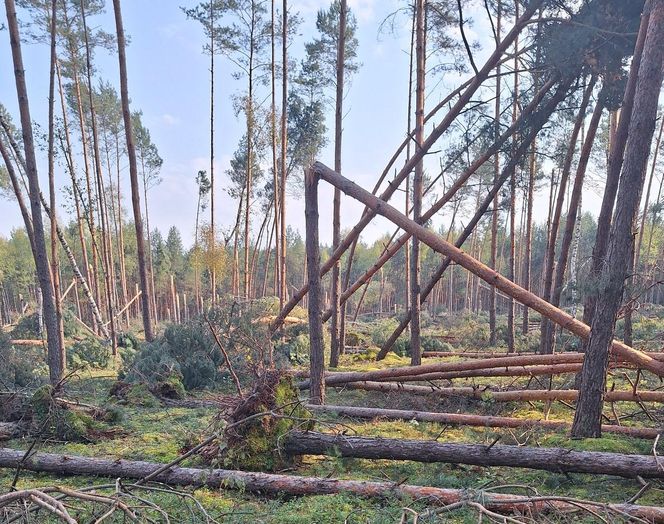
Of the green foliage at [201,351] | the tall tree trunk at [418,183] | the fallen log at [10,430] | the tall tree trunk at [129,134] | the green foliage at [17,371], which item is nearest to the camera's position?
the fallen log at [10,430]

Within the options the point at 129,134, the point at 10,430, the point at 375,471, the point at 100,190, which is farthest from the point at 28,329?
the point at 375,471

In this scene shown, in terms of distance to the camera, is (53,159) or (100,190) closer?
(53,159)

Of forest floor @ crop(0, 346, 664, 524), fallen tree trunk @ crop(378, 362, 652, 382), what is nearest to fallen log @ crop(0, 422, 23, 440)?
forest floor @ crop(0, 346, 664, 524)

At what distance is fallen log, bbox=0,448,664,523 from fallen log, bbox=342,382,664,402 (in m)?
2.94

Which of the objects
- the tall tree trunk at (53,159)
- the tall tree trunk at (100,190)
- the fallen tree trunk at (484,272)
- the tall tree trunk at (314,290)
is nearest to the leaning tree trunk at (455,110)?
the fallen tree trunk at (484,272)

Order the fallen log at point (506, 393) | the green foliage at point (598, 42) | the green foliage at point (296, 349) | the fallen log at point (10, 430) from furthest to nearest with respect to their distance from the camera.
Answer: the green foliage at point (296, 349)
the green foliage at point (598, 42)
the fallen log at point (506, 393)
the fallen log at point (10, 430)

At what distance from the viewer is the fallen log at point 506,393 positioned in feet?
17.7

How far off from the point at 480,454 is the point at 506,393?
2694 millimetres

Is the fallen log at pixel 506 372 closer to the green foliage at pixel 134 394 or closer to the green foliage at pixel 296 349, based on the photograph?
the green foliage at pixel 296 349

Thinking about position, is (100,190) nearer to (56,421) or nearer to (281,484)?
(56,421)

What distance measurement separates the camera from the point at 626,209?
3.93m

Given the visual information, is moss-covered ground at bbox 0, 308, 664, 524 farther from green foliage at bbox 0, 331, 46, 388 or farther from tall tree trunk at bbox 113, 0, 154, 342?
tall tree trunk at bbox 113, 0, 154, 342

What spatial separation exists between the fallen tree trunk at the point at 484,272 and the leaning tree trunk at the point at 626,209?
0.42 m

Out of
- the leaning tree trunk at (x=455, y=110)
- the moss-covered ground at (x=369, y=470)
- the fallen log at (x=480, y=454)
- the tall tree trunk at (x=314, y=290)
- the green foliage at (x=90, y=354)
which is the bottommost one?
the green foliage at (x=90, y=354)
